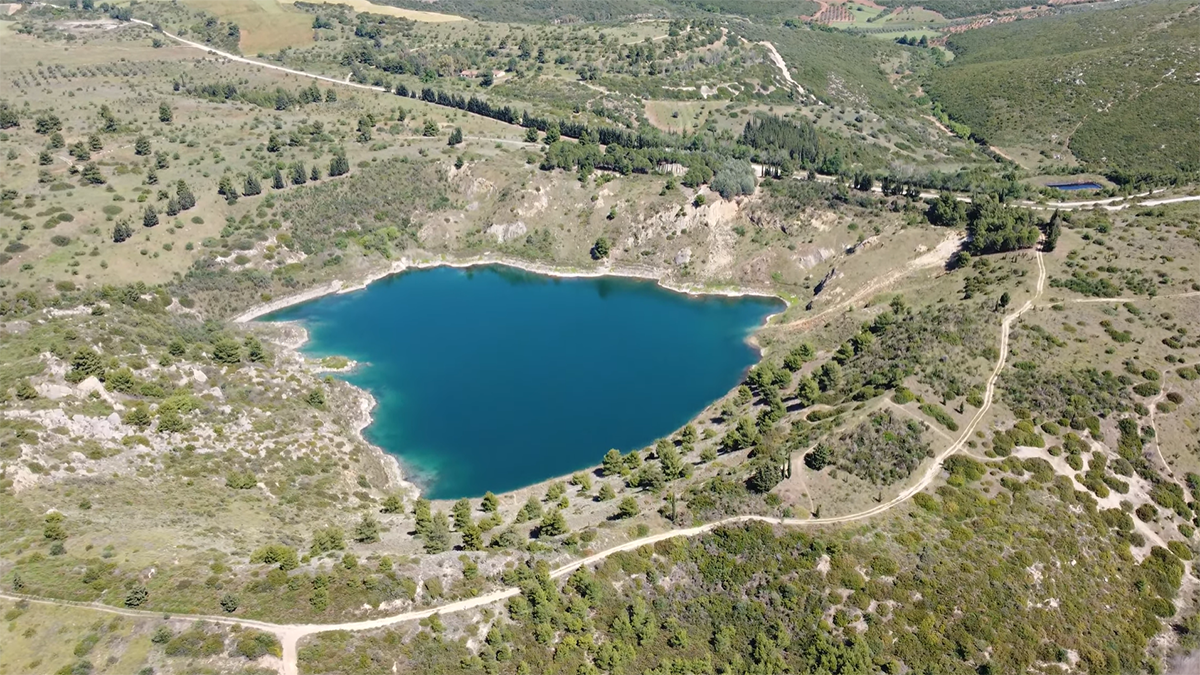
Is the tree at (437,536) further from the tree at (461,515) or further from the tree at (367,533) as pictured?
the tree at (367,533)

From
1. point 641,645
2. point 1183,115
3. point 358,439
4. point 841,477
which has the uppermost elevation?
point 1183,115

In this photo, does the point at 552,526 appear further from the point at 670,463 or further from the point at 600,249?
the point at 600,249

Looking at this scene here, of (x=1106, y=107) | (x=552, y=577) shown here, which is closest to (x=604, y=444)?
(x=552, y=577)

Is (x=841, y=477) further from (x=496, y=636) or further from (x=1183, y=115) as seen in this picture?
(x=1183, y=115)

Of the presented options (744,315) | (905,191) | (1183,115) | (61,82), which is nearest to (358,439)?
(744,315)

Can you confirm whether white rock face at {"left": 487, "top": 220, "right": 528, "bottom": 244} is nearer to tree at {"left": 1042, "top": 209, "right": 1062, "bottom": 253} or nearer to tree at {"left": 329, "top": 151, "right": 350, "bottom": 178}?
tree at {"left": 329, "top": 151, "right": 350, "bottom": 178}

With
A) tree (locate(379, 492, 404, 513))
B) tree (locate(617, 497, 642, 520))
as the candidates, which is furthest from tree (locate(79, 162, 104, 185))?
tree (locate(617, 497, 642, 520))
